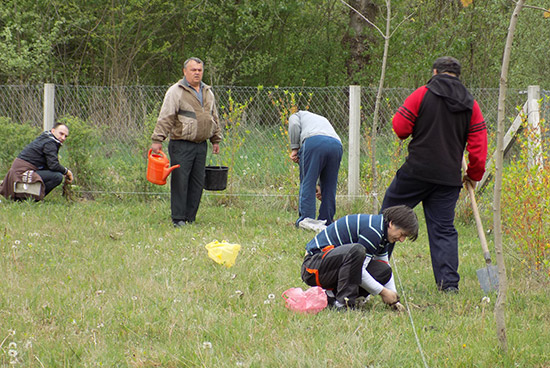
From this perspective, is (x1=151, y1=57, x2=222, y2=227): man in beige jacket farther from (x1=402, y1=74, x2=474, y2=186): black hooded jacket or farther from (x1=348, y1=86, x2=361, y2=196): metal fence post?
(x1=402, y1=74, x2=474, y2=186): black hooded jacket

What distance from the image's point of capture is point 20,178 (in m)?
7.86

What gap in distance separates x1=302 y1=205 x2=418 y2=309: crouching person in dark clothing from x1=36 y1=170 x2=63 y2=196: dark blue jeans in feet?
15.5

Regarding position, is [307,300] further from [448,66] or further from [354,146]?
[354,146]

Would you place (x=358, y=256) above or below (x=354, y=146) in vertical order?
below

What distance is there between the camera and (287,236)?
257 inches

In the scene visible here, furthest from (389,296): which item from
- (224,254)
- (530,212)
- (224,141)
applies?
(224,141)

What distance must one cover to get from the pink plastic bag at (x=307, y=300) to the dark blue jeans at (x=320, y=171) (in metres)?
2.42

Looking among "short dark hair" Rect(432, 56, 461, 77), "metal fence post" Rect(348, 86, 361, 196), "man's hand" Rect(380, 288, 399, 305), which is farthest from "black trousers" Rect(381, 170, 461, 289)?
"metal fence post" Rect(348, 86, 361, 196)

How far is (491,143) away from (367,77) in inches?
373

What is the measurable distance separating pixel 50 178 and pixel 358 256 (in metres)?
5.22

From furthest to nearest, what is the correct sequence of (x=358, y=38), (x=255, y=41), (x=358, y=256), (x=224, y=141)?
(x=255, y=41)
(x=358, y=38)
(x=224, y=141)
(x=358, y=256)

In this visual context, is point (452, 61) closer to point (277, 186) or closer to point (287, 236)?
point (287, 236)

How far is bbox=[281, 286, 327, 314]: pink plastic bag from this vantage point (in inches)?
162

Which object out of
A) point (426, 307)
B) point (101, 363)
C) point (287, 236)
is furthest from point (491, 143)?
point (101, 363)
